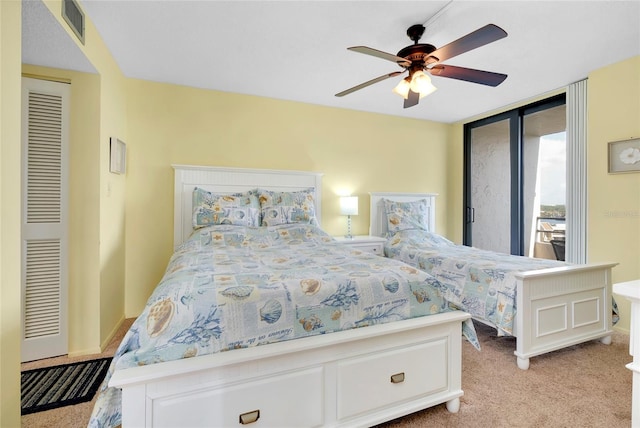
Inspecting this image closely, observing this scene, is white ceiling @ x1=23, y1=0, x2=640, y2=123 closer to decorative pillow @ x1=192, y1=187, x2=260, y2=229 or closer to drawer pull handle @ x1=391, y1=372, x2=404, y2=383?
decorative pillow @ x1=192, y1=187, x2=260, y2=229

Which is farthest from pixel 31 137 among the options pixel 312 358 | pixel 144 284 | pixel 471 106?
pixel 471 106

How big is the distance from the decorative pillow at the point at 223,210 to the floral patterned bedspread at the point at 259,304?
0.87 metres

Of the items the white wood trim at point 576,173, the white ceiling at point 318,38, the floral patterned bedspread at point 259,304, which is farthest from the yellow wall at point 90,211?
the white wood trim at point 576,173

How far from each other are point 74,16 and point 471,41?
237cm

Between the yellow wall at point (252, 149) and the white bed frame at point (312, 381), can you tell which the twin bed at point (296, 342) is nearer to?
the white bed frame at point (312, 381)

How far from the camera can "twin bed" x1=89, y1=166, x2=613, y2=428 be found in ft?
3.70

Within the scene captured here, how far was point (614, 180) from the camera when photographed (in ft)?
9.15

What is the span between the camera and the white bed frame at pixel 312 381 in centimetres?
Answer: 110

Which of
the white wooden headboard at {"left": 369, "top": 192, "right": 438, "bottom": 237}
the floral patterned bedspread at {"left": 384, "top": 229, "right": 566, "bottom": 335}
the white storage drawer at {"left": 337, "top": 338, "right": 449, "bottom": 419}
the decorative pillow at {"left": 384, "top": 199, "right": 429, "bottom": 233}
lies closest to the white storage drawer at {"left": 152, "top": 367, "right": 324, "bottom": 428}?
the white storage drawer at {"left": 337, "top": 338, "right": 449, "bottom": 419}

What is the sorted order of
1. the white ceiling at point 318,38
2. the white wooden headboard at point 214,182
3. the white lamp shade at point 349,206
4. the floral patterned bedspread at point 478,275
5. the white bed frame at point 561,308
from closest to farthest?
1. the white ceiling at point 318,38
2. the white bed frame at point 561,308
3. the floral patterned bedspread at point 478,275
4. the white wooden headboard at point 214,182
5. the white lamp shade at point 349,206

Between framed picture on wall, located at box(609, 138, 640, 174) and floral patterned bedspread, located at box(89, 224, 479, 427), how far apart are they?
241cm

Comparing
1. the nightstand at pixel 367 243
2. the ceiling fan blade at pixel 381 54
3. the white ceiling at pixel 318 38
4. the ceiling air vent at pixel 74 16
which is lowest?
the nightstand at pixel 367 243

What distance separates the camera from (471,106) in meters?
3.84

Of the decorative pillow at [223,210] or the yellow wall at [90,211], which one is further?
the decorative pillow at [223,210]
